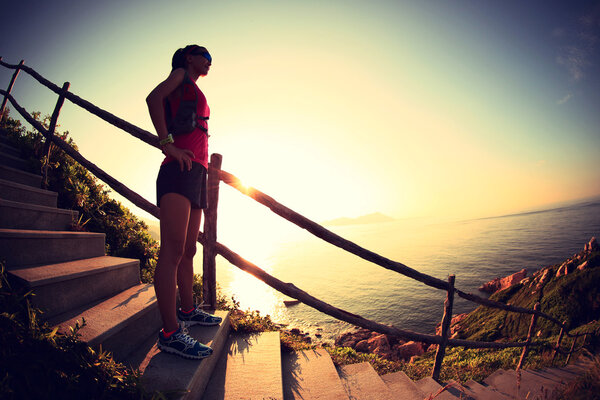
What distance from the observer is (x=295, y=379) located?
244cm

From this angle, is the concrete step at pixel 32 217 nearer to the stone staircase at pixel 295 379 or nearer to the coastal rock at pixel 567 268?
the stone staircase at pixel 295 379

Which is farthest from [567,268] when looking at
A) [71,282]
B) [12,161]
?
[12,161]

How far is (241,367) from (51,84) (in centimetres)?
504

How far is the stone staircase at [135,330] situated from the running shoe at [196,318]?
7 cm

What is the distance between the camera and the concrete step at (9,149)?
3610 mm

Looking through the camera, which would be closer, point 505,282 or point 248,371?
point 248,371

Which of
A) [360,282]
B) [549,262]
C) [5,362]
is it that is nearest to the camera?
[5,362]

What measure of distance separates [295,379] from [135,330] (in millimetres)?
1654

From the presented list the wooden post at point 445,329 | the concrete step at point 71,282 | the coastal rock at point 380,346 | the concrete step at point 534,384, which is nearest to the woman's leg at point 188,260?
the concrete step at point 71,282

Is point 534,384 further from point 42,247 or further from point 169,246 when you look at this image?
point 42,247

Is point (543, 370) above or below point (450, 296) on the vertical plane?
below

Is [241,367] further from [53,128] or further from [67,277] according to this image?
[53,128]

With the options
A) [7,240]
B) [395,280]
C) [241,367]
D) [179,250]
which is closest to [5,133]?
[7,240]

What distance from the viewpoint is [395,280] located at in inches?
1608
